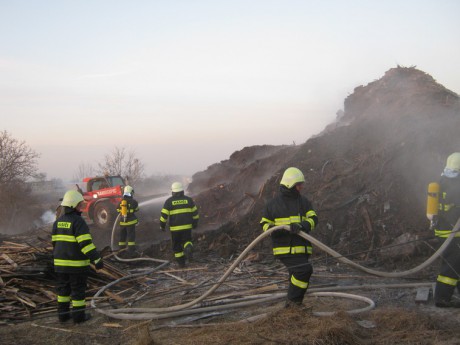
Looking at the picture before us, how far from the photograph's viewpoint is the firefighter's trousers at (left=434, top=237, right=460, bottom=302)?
5.38 metres

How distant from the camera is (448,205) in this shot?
18.2ft

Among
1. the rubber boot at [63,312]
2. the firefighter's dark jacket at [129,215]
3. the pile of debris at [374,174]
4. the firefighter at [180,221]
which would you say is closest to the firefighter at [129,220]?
the firefighter's dark jacket at [129,215]

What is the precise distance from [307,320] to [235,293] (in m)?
1.89

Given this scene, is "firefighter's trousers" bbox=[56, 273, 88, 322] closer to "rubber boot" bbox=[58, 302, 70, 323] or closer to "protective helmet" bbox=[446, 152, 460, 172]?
"rubber boot" bbox=[58, 302, 70, 323]

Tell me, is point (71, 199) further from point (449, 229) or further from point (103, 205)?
point (103, 205)

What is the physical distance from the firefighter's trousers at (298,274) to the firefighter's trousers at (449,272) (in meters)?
1.84

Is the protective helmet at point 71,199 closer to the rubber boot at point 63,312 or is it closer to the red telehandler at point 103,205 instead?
the rubber boot at point 63,312

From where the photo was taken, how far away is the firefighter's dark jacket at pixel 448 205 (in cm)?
553

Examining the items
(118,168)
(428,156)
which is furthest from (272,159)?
(118,168)

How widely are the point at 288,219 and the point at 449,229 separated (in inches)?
92.0

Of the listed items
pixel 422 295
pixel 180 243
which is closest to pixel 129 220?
pixel 180 243

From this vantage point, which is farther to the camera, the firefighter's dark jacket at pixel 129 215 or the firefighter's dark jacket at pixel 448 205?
the firefighter's dark jacket at pixel 129 215

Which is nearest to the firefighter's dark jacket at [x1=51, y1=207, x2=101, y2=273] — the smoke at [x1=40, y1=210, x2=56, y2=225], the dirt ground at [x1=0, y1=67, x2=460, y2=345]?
the dirt ground at [x1=0, y1=67, x2=460, y2=345]

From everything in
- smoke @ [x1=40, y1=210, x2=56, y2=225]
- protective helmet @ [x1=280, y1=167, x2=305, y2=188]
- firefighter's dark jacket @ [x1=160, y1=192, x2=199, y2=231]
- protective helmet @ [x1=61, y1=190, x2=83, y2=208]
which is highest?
protective helmet @ [x1=280, y1=167, x2=305, y2=188]
